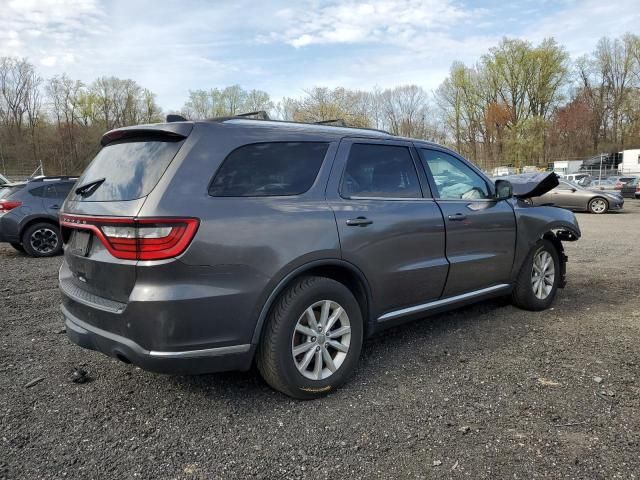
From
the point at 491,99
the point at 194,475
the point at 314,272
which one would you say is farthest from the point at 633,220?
the point at 491,99

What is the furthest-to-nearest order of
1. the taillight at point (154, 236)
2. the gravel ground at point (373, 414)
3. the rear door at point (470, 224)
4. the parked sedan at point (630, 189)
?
the parked sedan at point (630, 189) < the rear door at point (470, 224) < the taillight at point (154, 236) < the gravel ground at point (373, 414)

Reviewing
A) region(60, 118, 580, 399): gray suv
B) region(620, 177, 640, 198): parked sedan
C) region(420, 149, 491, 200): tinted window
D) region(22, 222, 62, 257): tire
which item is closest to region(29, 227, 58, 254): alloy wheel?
region(22, 222, 62, 257): tire

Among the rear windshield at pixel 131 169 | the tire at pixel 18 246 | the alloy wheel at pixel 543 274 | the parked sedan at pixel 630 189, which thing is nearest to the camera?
the rear windshield at pixel 131 169

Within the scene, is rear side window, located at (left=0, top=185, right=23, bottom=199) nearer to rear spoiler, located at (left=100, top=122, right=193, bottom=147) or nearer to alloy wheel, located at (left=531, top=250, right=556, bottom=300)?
rear spoiler, located at (left=100, top=122, right=193, bottom=147)

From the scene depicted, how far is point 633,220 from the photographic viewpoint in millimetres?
15523

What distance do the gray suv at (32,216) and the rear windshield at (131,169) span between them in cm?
Result: 655

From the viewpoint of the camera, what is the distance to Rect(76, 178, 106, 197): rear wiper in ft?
10.1

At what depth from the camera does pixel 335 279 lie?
333 centimetres

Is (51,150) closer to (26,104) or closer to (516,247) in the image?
(26,104)

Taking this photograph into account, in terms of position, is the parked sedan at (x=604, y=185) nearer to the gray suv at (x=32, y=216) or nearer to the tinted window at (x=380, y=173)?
the gray suv at (x=32, y=216)

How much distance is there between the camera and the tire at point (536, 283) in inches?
191

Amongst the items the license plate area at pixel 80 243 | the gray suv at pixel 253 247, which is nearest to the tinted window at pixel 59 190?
the gray suv at pixel 253 247

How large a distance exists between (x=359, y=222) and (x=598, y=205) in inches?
734

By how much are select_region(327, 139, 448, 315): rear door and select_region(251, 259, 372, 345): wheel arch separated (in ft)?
0.18
